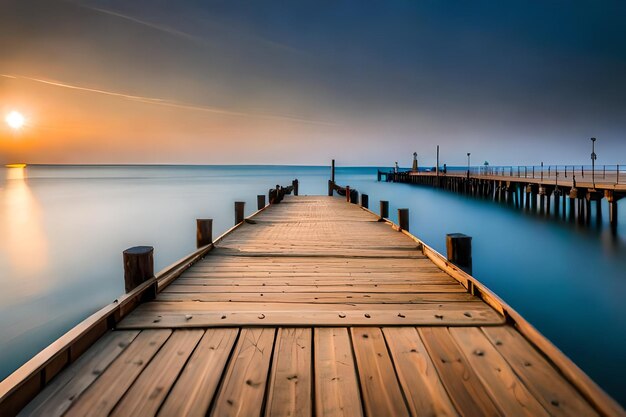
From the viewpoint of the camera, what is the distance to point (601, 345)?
602 cm

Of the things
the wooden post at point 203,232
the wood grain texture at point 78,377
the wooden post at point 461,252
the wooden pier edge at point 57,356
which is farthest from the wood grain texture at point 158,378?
the wooden post at point 203,232

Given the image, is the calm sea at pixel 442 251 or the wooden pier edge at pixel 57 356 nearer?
the wooden pier edge at pixel 57 356

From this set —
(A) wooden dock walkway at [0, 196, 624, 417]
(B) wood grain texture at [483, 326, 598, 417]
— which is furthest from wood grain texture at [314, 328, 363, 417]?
(B) wood grain texture at [483, 326, 598, 417]

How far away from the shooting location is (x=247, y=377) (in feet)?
7.43

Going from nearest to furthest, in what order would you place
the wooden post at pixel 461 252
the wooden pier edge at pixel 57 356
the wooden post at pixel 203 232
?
the wooden pier edge at pixel 57 356
the wooden post at pixel 461 252
the wooden post at pixel 203 232

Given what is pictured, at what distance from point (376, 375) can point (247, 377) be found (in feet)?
2.74

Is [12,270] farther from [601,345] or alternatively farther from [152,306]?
[601,345]

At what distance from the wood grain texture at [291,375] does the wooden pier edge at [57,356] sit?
1384 mm

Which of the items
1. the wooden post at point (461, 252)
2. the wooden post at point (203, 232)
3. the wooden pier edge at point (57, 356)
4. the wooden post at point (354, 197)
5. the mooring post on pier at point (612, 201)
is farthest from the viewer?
the wooden post at point (354, 197)

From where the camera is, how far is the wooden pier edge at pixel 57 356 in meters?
1.94

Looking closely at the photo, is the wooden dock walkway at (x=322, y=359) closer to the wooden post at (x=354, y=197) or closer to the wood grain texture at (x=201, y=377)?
the wood grain texture at (x=201, y=377)

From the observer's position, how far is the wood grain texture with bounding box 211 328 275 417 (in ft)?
6.55

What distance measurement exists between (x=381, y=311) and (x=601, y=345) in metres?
5.29

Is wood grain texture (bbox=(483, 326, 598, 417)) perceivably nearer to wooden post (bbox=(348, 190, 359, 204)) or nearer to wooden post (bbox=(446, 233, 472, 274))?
wooden post (bbox=(446, 233, 472, 274))
